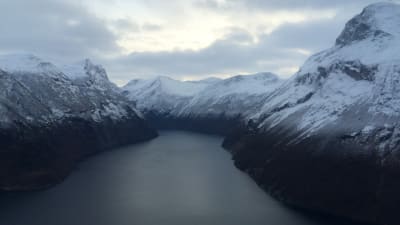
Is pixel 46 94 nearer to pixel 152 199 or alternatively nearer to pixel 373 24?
pixel 152 199

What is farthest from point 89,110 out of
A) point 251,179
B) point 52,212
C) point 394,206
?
point 394,206

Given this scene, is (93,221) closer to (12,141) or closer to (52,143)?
(12,141)

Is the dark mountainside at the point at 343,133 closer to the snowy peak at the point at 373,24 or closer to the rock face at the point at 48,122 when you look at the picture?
the snowy peak at the point at 373,24

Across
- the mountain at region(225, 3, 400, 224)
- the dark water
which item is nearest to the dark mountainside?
the mountain at region(225, 3, 400, 224)

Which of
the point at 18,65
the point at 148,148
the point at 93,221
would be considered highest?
the point at 18,65

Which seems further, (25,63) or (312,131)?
(25,63)

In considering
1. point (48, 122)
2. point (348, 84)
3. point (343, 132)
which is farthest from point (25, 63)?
point (343, 132)

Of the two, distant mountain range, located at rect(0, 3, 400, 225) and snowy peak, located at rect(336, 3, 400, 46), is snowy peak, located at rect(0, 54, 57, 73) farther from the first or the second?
snowy peak, located at rect(336, 3, 400, 46)
